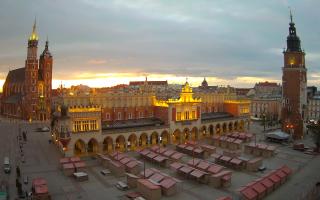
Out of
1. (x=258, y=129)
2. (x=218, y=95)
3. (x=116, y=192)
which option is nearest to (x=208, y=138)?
(x=218, y=95)

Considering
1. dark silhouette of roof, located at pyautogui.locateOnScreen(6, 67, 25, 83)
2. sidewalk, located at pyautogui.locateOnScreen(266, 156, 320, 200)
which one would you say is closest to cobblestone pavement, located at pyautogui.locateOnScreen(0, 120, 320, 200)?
sidewalk, located at pyautogui.locateOnScreen(266, 156, 320, 200)

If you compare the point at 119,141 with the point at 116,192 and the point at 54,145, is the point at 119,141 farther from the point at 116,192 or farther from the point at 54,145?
the point at 116,192

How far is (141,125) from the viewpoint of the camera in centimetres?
5850

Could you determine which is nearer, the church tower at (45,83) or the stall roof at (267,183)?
the stall roof at (267,183)

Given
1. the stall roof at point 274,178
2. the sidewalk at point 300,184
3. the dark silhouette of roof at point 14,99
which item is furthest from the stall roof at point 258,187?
the dark silhouette of roof at point 14,99

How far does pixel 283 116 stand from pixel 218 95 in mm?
15886

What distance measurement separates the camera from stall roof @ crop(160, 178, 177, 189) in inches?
1315

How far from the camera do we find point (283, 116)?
233 ft

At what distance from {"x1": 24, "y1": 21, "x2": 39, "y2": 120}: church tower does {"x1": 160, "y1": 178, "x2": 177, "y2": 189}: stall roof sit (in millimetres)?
71949

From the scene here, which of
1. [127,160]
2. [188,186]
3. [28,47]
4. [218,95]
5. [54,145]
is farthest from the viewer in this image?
[28,47]

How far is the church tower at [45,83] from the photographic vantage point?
9631cm

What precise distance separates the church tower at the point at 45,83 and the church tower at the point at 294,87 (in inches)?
2675

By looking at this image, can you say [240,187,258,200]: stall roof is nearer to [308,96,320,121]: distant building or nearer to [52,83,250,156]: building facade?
[52,83,250,156]: building facade

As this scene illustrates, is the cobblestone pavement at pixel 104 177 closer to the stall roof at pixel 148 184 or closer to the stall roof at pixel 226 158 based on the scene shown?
the stall roof at pixel 148 184
